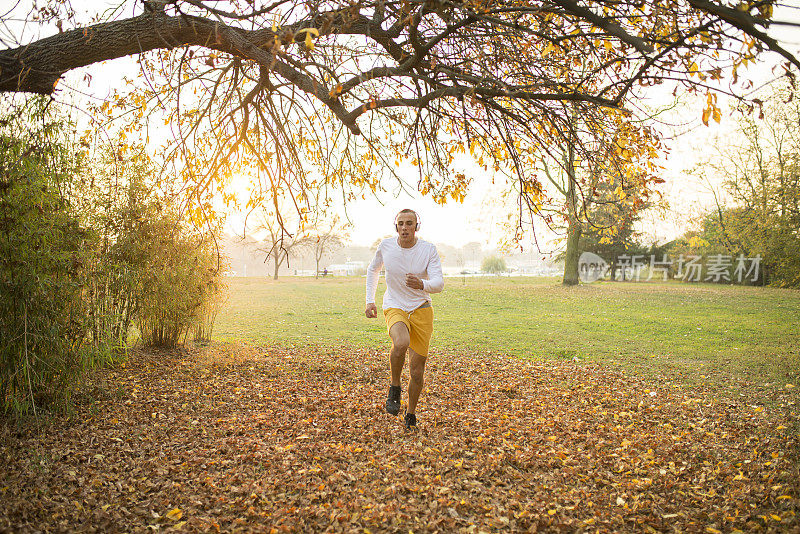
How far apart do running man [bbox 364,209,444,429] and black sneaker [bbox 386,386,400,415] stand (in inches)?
8.8


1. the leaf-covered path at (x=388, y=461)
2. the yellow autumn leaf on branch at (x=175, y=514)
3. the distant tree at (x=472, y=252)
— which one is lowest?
the yellow autumn leaf on branch at (x=175, y=514)

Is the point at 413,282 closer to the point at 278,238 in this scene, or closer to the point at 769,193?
the point at 278,238

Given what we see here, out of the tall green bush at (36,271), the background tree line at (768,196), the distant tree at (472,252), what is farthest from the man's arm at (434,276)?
the distant tree at (472,252)

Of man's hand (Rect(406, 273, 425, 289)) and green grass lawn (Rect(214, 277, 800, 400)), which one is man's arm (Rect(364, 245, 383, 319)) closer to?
man's hand (Rect(406, 273, 425, 289))

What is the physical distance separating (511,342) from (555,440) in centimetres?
559

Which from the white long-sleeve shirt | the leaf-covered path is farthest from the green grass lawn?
the white long-sleeve shirt

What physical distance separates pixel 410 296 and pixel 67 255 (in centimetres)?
312

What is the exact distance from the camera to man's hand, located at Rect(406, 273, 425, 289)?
3.97 metres

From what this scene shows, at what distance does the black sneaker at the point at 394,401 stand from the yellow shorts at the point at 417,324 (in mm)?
640

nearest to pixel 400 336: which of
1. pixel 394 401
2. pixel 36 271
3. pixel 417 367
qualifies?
pixel 417 367

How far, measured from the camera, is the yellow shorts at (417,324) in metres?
4.27

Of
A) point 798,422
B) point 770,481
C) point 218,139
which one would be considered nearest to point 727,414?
point 798,422

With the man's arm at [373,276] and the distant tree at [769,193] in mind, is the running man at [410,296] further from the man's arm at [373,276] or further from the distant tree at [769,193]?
the distant tree at [769,193]

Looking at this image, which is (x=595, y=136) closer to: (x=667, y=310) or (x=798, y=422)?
(x=798, y=422)
